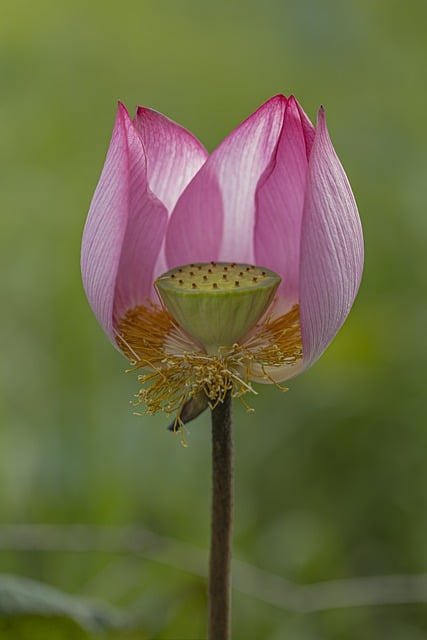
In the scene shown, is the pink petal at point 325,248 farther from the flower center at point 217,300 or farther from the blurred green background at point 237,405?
the blurred green background at point 237,405

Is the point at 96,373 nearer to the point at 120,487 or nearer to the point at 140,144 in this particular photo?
the point at 120,487

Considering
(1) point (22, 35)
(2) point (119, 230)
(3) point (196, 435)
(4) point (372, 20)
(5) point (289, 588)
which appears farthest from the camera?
(4) point (372, 20)

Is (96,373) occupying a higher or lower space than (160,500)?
higher

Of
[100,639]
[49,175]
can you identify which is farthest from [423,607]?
[49,175]

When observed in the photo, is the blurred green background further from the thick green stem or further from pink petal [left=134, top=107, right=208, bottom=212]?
pink petal [left=134, top=107, right=208, bottom=212]

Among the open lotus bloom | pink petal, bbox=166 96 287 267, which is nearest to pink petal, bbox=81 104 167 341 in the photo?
the open lotus bloom
